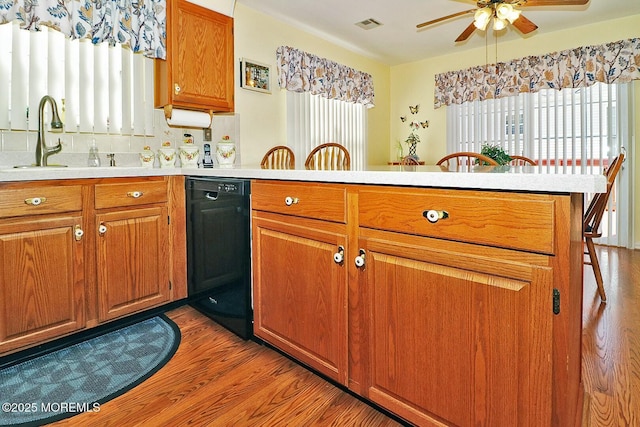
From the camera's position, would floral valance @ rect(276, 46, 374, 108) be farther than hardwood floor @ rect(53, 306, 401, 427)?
Yes

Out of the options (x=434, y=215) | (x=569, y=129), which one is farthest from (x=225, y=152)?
(x=569, y=129)

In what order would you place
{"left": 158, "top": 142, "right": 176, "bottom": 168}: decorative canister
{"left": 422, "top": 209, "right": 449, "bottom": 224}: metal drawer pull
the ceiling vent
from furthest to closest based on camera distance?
the ceiling vent, {"left": 158, "top": 142, "right": 176, "bottom": 168}: decorative canister, {"left": 422, "top": 209, "right": 449, "bottom": 224}: metal drawer pull

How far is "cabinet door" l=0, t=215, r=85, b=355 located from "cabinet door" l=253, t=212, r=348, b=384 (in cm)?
Result: 90

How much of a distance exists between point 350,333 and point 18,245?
4.86ft

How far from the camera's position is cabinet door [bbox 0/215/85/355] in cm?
167

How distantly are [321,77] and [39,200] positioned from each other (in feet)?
10.6

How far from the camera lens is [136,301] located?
2146 millimetres

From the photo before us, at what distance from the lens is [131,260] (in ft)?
6.94

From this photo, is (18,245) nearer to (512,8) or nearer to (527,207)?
(527,207)

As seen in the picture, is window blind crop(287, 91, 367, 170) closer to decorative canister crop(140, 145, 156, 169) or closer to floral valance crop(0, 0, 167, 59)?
decorative canister crop(140, 145, 156, 169)

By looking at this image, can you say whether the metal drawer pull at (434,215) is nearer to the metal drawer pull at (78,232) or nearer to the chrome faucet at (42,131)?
the metal drawer pull at (78,232)

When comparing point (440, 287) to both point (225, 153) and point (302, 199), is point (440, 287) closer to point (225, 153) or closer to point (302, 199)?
point (302, 199)

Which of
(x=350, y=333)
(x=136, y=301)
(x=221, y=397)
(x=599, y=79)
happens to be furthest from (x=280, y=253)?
(x=599, y=79)

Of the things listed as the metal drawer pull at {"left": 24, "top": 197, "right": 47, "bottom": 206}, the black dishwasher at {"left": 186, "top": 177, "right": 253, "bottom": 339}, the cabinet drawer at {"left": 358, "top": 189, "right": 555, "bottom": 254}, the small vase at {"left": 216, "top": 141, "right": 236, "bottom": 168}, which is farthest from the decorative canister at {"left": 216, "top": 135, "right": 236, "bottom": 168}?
the cabinet drawer at {"left": 358, "top": 189, "right": 555, "bottom": 254}
